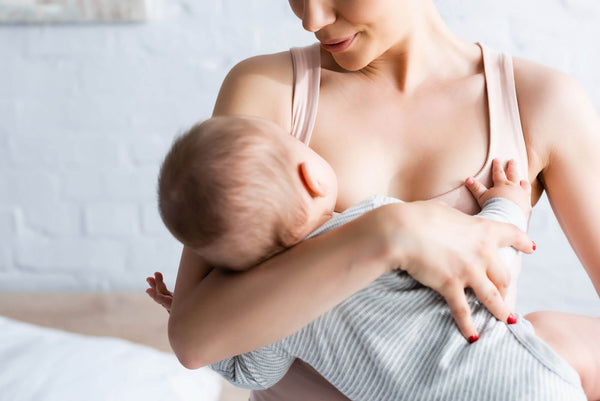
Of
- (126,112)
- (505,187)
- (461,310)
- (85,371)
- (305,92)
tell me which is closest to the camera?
(461,310)

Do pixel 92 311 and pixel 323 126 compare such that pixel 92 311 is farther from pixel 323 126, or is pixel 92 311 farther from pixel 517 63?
pixel 517 63

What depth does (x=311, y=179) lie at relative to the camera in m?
0.80

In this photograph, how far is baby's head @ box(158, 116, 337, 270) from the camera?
2.49 feet

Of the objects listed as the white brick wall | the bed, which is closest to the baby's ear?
the bed

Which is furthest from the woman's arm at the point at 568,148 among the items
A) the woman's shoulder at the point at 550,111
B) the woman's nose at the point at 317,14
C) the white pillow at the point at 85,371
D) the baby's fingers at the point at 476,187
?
Answer: the white pillow at the point at 85,371

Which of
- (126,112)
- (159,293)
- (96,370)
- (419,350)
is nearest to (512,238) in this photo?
(419,350)

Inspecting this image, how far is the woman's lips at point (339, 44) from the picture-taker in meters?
0.90

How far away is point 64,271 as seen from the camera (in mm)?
2363

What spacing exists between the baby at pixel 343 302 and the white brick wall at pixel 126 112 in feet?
4.20

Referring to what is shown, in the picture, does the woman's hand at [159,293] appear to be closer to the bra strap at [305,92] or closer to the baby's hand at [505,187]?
the bra strap at [305,92]

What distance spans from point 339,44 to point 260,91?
0.15 metres

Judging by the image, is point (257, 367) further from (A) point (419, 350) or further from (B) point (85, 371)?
(B) point (85, 371)

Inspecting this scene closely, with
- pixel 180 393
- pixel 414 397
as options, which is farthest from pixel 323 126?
pixel 180 393

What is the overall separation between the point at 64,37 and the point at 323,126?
1.50 metres
